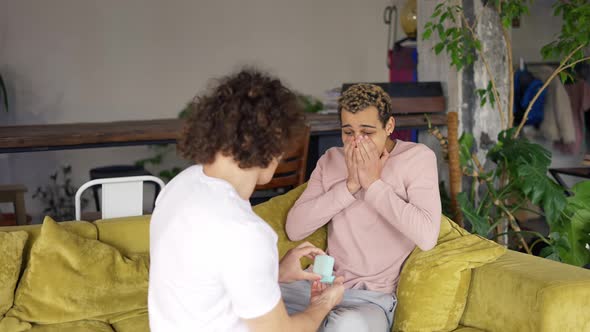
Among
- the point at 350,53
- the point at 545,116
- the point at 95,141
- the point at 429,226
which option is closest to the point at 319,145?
the point at 95,141

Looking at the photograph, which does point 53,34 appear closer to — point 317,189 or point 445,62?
point 445,62

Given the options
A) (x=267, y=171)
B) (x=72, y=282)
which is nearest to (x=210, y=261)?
(x=267, y=171)

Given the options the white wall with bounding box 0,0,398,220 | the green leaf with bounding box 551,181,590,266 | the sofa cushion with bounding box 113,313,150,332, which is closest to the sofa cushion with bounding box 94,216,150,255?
the sofa cushion with bounding box 113,313,150,332

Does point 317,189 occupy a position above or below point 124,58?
below

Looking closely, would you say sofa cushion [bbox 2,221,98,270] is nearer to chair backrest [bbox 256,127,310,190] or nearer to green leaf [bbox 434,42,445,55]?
chair backrest [bbox 256,127,310,190]

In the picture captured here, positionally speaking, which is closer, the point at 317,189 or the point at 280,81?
the point at 280,81

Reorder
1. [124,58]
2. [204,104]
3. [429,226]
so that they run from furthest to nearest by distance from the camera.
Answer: [124,58]
[429,226]
[204,104]

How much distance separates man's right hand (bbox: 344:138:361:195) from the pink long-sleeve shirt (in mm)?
22

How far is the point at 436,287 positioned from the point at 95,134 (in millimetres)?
1798

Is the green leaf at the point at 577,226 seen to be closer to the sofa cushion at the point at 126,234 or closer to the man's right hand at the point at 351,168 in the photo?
the man's right hand at the point at 351,168

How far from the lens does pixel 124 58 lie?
5629 millimetres

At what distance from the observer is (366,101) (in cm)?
238

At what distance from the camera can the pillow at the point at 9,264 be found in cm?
250

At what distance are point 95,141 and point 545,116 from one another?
3.52 m
